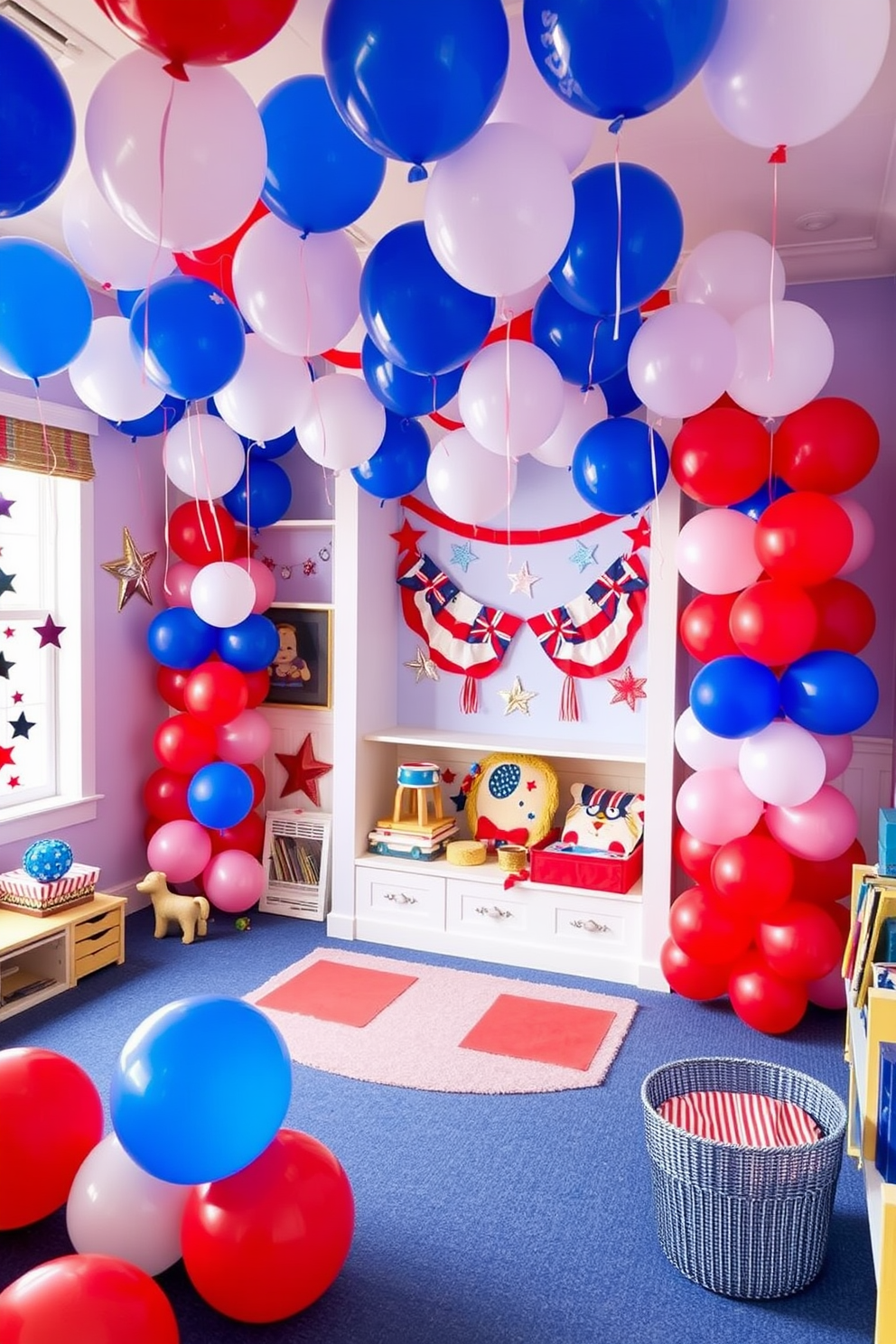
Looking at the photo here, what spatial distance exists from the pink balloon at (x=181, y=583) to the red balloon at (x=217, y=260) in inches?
52.7

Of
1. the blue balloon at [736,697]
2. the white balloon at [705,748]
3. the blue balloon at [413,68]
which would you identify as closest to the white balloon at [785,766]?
the blue balloon at [736,697]

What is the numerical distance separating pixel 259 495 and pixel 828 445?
84.1 inches

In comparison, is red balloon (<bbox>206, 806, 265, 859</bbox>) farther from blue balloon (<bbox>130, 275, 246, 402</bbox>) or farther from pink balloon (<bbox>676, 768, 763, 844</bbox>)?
blue balloon (<bbox>130, 275, 246, 402</bbox>)

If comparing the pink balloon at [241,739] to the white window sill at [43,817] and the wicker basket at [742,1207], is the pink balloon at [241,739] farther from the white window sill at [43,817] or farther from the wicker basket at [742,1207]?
the wicker basket at [742,1207]

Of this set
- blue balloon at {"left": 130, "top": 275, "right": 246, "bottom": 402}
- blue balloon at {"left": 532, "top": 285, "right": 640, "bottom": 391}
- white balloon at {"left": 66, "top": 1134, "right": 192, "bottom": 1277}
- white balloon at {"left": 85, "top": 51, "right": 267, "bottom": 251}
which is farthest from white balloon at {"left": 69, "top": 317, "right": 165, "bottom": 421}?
white balloon at {"left": 66, "top": 1134, "right": 192, "bottom": 1277}

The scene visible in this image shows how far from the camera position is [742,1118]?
2.17 metres

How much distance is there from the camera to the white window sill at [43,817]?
3648mm

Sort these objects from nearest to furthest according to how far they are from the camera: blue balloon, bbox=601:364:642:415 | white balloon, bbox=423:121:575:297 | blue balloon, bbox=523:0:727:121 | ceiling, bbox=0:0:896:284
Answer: blue balloon, bbox=523:0:727:121, white balloon, bbox=423:121:575:297, ceiling, bbox=0:0:896:284, blue balloon, bbox=601:364:642:415

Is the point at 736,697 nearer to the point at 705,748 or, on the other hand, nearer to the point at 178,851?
the point at 705,748

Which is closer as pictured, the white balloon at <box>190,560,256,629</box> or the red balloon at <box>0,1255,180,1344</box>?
the red balloon at <box>0,1255,180,1344</box>

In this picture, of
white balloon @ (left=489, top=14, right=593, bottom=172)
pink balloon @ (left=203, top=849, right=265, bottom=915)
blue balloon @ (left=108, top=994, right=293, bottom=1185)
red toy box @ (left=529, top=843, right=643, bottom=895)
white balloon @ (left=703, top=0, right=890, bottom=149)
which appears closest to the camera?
white balloon @ (left=703, top=0, right=890, bottom=149)

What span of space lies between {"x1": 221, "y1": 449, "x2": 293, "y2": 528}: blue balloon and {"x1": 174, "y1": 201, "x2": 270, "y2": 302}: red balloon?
103cm

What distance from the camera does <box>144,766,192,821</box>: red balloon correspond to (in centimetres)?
416

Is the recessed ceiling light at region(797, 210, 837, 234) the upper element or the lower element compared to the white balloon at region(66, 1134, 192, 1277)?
upper
